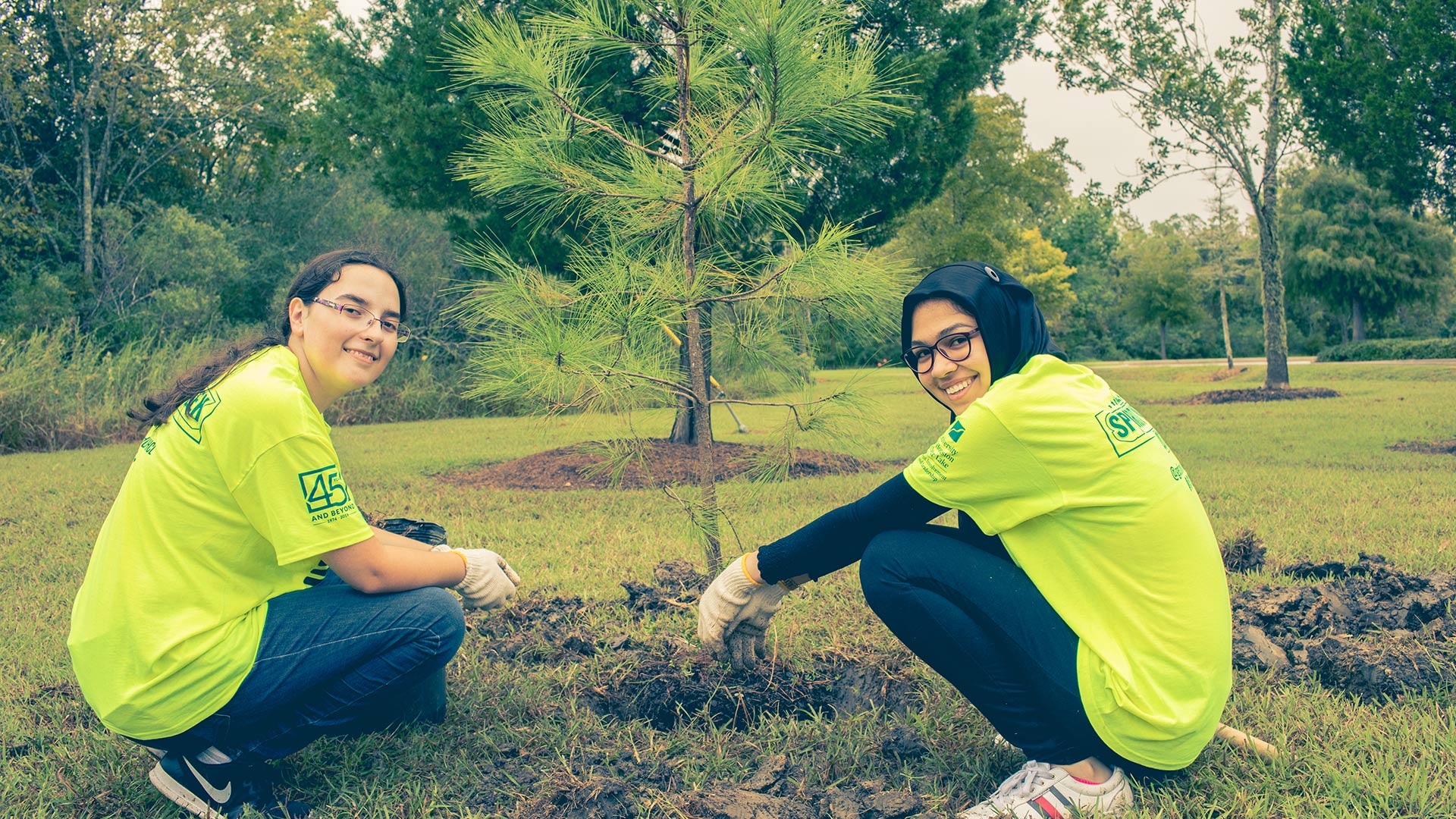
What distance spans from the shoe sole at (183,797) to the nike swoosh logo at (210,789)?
0.03 meters

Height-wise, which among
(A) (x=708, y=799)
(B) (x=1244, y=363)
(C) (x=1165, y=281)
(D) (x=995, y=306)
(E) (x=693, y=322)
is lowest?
(B) (x=1244, y=363)

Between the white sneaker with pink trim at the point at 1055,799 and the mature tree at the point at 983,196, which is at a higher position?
the mature tree at the point at 983,196

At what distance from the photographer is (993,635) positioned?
1.89 m

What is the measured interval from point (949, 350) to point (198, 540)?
171cm

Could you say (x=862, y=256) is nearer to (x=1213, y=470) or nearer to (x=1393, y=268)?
(x=1213, y=470)

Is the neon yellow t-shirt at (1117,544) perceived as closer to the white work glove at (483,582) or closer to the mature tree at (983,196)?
the white work glove at (483,582)

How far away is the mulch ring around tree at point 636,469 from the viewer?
22.1 feet

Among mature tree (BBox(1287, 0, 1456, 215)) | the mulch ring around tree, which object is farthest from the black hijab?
mature tree (BBox(1287, 0, 1456, 215))

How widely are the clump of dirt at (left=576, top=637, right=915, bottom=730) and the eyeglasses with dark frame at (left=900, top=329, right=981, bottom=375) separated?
1.04m

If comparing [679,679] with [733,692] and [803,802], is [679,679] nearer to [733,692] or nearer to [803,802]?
[733,692]

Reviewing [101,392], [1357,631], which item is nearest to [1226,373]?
[1357,631]

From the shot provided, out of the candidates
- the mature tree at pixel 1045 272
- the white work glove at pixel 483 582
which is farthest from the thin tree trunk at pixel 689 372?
the mature tree at pixel 1045 272

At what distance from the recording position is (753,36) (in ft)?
8.93

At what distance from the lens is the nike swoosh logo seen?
76.4 inches
